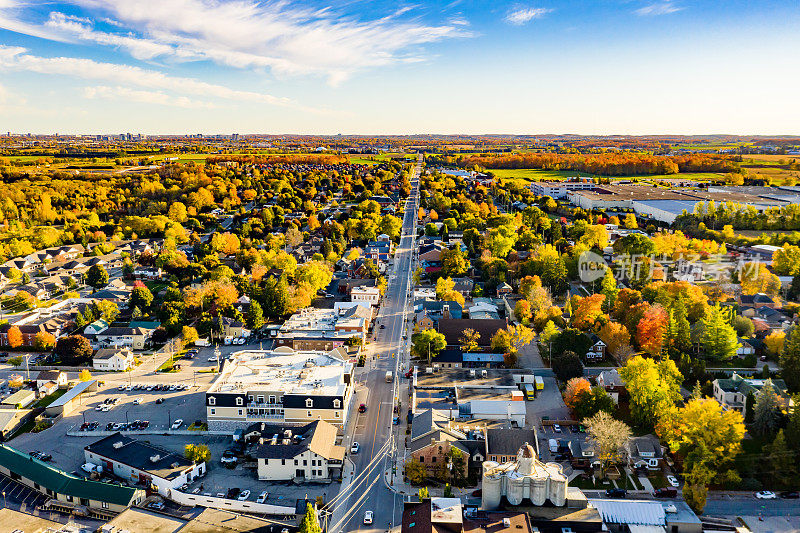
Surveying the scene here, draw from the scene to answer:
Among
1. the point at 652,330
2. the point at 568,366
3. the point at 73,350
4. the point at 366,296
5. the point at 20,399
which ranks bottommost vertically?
the point at 20,399

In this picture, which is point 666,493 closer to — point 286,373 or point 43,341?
point 286,373

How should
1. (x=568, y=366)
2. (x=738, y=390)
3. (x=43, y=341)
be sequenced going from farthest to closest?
(x=43, y=341), (x=568, y=366), (x=738, y=390)

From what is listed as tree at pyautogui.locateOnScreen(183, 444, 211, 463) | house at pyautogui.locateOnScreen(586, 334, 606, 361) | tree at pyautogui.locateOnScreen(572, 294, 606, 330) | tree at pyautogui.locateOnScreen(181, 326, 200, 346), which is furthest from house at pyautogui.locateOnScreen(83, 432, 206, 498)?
tree at pyautogui.locateOnScreen(572, 294, 606, 330)

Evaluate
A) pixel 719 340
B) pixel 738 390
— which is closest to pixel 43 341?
pixel 738 390

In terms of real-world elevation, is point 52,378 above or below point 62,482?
above

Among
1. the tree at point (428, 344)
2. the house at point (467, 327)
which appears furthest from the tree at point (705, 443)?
the tree at point (428, 344)
